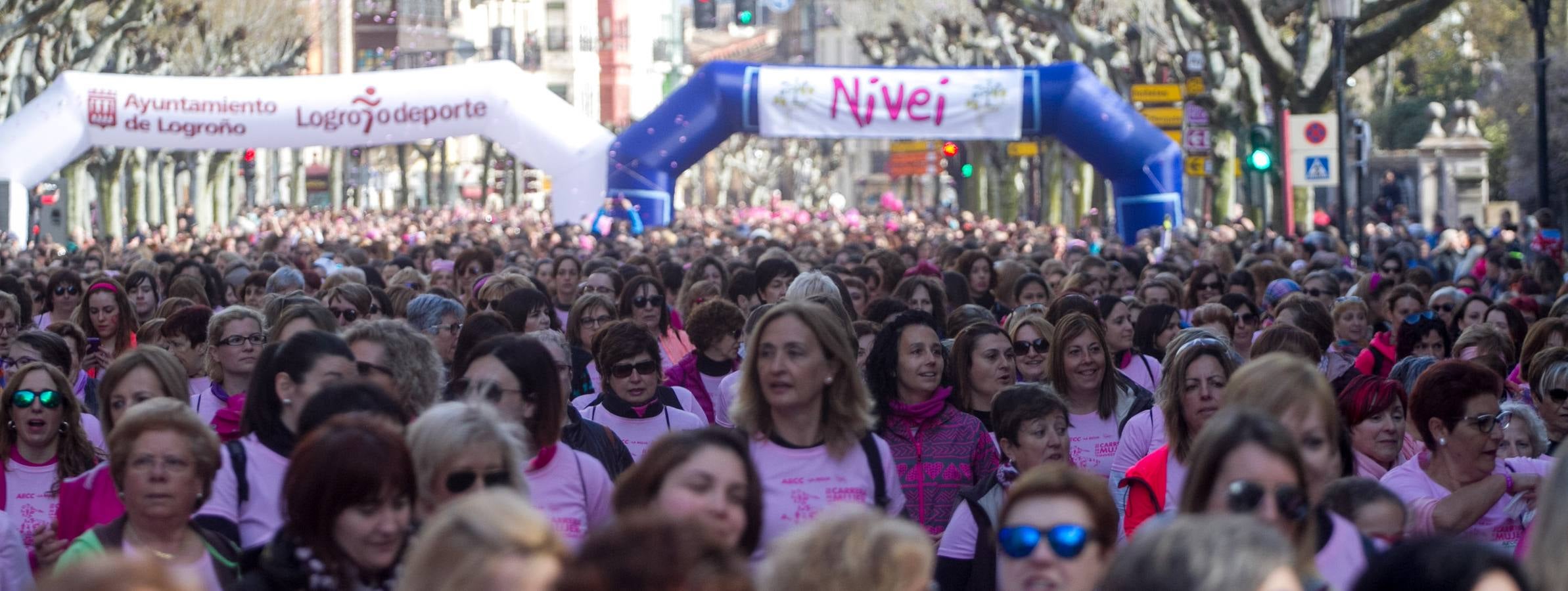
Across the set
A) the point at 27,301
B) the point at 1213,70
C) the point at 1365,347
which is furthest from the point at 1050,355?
the point at 1213,70

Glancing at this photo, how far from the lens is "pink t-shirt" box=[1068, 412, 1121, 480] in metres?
7.62

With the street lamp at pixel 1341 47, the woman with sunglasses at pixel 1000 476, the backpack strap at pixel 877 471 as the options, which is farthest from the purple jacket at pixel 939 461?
the street lamp at pixel 1341 47

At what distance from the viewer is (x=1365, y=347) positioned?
10719mm

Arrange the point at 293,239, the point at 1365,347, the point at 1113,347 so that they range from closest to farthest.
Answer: the point at 1113,347 → the point at 1365,347 → the point at 293,239

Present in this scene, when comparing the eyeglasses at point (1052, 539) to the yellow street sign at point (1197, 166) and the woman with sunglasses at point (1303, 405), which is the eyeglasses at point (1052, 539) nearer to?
the woman with sunglasses at point (1303, 405)

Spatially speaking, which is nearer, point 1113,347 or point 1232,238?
point 1113,347

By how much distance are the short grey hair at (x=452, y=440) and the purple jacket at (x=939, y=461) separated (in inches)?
80.7

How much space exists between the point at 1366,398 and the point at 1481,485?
2.35 ft

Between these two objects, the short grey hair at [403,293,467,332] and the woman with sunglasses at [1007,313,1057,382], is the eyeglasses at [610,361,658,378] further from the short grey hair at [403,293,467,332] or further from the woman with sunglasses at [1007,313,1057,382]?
the short grey hair at [403,293,467,332]

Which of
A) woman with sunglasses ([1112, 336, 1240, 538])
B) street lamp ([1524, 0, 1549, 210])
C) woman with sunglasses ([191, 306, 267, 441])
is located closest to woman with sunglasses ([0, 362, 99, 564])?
woman with sunglasses ([191, 306, 267, 441])

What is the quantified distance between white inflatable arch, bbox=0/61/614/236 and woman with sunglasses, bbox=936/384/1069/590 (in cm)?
2173

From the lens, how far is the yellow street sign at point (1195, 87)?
2520 cm

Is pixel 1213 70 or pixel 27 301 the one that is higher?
pixel 1213 70

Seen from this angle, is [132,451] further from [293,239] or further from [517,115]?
[517,115]
